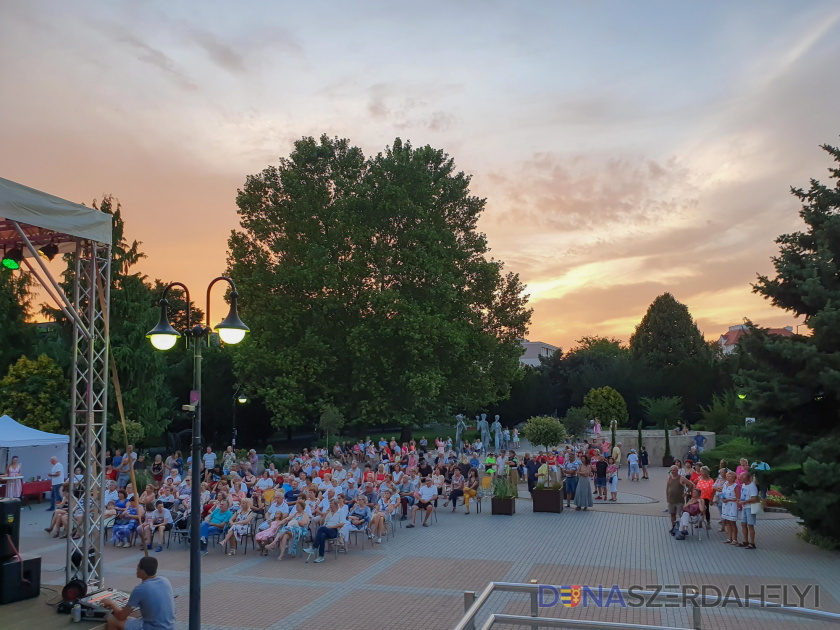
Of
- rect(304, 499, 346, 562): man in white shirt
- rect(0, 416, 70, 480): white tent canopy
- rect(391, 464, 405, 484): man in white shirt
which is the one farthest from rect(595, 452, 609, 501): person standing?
rect(0, 416, 70, 480): white tent canopy

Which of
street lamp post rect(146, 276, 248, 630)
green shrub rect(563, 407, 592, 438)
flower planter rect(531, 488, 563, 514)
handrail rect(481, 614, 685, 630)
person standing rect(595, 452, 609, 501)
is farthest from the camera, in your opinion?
green shrub rect(563, 407, 592, 438)

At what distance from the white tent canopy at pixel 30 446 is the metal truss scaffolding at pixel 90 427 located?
1194 cm

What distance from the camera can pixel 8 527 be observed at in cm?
991

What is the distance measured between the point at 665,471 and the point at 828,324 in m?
20.0

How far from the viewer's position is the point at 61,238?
1071 centimetres

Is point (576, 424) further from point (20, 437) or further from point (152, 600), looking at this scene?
point (152, 600)

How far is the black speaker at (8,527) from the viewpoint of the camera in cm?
973

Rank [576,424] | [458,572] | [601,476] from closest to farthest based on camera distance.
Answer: [458,572]
[601,476]
[576,424]

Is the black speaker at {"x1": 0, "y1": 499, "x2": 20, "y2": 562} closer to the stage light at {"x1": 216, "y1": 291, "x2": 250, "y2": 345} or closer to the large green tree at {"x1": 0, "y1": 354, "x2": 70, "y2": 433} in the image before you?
the stage light at {"x1": 216, "y1": 291, "x2": 250, "y2": 345}

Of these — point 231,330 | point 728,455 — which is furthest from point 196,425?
point 728,455

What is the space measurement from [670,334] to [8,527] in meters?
62.2

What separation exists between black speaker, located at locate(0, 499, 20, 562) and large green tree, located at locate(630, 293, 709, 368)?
59923 mm

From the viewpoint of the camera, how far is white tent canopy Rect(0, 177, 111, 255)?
9.03 m

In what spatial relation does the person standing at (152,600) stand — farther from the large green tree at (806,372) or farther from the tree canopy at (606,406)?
the tree canopy at (606,406)
